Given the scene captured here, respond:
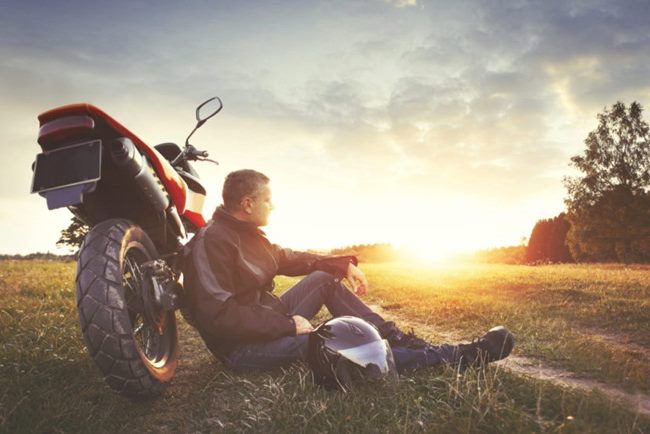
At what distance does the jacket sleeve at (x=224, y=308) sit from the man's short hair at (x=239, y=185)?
0.50 metres

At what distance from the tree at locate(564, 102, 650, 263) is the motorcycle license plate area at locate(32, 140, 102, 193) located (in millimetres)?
37612

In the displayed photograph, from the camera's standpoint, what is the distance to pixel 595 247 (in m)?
34.3

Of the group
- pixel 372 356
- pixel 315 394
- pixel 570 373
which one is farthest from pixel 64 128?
pixel 570 373

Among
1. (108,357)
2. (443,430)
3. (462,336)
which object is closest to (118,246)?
(108,357)

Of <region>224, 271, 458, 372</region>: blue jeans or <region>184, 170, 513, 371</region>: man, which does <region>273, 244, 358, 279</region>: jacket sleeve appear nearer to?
<region>224, 271, 458, 372</region>: blue jeans

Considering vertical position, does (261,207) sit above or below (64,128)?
below

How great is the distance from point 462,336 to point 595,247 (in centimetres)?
3399

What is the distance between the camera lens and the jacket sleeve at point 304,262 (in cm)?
473

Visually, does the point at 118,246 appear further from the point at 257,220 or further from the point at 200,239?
the point at 257,220

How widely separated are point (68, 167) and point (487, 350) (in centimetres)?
341

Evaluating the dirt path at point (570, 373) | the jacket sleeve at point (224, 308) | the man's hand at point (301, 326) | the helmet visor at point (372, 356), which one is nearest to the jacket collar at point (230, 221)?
the jacket sleeve at point (224, 308)

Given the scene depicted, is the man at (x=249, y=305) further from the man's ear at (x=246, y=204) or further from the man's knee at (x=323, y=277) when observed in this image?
the man's knee at (x=323, y=277)

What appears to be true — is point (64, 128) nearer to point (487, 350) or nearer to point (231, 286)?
point (231, 286)

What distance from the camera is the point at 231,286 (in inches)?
148
